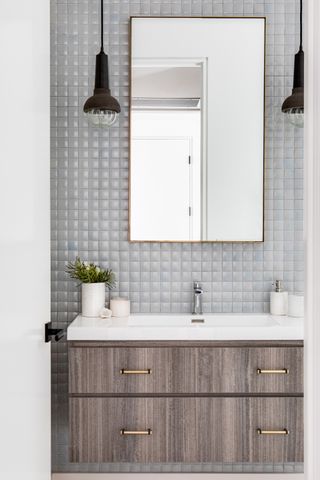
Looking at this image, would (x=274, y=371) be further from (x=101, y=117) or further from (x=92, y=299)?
(x=101, y=117)

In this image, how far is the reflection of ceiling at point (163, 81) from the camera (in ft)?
7.60

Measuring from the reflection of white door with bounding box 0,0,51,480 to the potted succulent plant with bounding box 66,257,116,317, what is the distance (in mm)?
782

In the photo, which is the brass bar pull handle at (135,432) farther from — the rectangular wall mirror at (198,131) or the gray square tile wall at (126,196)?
the rectangular wall mirror at (198,131)

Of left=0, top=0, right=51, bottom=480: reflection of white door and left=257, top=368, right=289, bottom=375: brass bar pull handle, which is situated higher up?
left=0, top=0, right=51, bottom=480: reflection of white door

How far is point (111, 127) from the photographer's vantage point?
7.70ft

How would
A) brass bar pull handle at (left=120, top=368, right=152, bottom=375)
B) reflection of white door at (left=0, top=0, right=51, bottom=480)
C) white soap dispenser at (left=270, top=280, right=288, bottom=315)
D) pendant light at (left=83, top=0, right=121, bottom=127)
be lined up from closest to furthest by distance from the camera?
reflection of white door at (left=0, top=0, right=51, bottom=480) < brass bar pull handle at (left=120, top=368, right=152, bottom=375) < pendant light at (left=83, top=0, right=121, bottom=127) < white soap dispenser at (left=270, top=280, right=288, bottom=315)

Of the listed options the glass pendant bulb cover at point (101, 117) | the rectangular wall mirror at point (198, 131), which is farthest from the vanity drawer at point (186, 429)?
the glass pendant bulb cover at point (101, 117)

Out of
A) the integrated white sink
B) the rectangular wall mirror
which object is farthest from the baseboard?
the rectangular wall mirror

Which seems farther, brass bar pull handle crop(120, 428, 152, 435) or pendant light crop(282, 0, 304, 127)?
pendant light crop(282, 0, 304, 127)

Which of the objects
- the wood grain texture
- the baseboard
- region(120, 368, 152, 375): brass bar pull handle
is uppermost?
the wood grain texture

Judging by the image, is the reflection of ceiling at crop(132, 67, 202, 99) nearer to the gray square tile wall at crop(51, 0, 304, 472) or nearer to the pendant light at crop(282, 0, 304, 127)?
the gray square tile wall at crop(51, 0, 304, 472)

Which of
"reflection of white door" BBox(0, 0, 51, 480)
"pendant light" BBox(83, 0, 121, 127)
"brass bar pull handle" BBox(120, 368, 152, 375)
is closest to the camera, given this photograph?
"reflection of white door" BBox(0, 0, 51, 480)

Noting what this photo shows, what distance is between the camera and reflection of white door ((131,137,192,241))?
233 cm

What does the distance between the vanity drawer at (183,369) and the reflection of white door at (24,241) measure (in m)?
0.52
